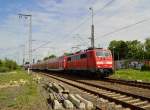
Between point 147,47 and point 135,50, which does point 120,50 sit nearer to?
point 135,50

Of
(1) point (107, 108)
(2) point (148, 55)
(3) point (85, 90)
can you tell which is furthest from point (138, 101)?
(2) point (148, 55)

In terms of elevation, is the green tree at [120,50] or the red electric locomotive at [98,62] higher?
the green tree at [120,50]

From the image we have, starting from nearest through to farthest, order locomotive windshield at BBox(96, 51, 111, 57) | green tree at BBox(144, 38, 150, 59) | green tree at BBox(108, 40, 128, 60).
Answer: locomotive windshield at BBox(96, 51, 111, 57) → green tree at BBox(144, 38, 150, 59) → green tree at BBox(108, 40, 128, 60)

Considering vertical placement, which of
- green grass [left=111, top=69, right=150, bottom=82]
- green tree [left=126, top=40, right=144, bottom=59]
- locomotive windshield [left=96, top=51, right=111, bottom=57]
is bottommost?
green grass [left=111, top=69, right=150, bottom=82]

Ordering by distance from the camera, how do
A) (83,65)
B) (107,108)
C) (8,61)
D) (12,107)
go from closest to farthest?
(107,108) → (12,107) → (83,65) → (8,61)

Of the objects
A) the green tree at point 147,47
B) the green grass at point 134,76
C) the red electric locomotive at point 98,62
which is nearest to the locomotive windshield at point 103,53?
the red electric locomotive at point 98,62

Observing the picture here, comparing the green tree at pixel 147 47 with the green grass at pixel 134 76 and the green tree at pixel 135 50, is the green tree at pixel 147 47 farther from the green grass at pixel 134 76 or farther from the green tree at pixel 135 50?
the green grass at pixel 134 76

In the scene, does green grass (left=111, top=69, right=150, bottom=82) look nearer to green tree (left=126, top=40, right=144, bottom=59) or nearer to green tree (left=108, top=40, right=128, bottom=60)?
green tree (left=126, top=40, right=144, bottom=59)

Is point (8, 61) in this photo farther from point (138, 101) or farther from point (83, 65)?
point (138, 101)

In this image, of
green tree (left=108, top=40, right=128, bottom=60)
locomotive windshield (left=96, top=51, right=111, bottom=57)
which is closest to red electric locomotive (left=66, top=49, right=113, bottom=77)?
locomotive windshield (left=96, top=51, right=111, bottom=57)

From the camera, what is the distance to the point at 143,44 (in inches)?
5098

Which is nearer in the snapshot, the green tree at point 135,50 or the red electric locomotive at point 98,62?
the red electric locomotive at point 98,62

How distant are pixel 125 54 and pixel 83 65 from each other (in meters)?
101

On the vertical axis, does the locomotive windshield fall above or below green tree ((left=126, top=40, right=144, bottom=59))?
below
